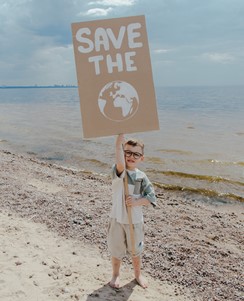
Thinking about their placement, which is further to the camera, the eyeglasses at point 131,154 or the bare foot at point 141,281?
the bare foot at point 141,281

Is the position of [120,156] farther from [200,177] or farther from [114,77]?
[200,177]

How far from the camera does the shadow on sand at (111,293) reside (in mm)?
4527

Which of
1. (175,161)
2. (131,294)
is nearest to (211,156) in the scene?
(175,161)

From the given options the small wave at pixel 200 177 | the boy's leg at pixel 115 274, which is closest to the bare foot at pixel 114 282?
the boy's leg at pixel 115 274

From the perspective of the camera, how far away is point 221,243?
6.59 m

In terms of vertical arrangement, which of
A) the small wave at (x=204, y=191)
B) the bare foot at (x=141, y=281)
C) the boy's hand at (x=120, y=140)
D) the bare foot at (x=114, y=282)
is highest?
the boy's hand at (x=120, y=140)

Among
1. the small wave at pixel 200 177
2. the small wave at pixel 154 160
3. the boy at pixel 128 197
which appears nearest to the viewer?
the boy at pixel 128 197

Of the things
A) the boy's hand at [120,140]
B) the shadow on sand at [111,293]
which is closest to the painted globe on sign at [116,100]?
the boy's hand at [120,140]

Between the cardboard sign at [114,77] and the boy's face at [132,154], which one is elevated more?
the cardboard sign at [114,77]

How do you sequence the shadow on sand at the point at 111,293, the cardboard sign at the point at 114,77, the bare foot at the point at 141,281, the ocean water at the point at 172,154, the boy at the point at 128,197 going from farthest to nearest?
the ocean water at the point at 172,154 → the bare foot at the point at 141,281 → the shadow on sand at the point at 111,293 → the boy at the point at 128,197 → the cardboard sign at the point at 114,77

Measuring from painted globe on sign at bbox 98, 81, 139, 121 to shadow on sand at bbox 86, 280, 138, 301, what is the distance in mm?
2457

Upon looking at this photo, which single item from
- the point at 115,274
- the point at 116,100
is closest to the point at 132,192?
the point at 116,100

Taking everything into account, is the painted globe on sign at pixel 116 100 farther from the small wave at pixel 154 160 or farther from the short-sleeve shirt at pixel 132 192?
the small wave at pixel 154 160

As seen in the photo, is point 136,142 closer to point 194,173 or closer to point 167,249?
point 167,249
